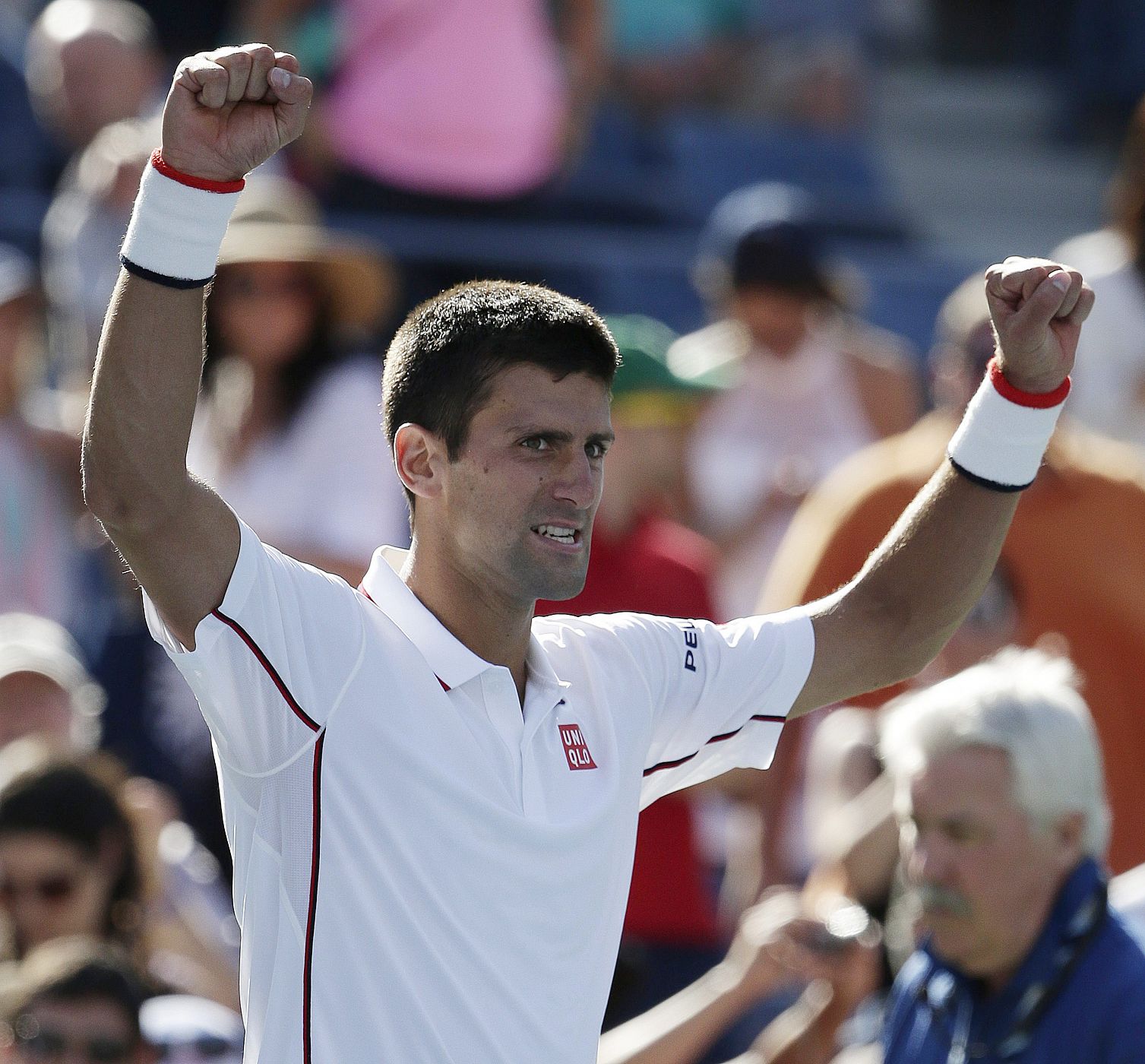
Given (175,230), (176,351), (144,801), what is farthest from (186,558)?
(144,801)

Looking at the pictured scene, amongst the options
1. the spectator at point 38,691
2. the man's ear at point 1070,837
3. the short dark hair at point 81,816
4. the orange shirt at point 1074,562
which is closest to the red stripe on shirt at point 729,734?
the man's ear at point 1070,837

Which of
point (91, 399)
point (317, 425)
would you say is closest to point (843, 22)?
point (317, 425)

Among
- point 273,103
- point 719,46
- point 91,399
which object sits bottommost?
point 91,399

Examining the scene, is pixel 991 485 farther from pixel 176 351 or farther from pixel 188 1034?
pixel 188 1034

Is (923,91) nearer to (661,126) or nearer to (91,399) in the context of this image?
(661,126)

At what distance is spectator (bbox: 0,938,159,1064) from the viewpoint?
3.25m

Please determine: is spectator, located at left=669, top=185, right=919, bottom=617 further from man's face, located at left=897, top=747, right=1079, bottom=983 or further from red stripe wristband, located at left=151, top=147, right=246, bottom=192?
red stripe wristband, located at left=151, top=147, right=246, bottom=192

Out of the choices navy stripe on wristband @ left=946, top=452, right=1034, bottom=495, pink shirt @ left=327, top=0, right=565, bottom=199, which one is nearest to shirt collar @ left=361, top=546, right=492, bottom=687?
navy stripe on wristband @ left=946, top=452, right=1034, bottom=495

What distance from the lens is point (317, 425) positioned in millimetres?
4871

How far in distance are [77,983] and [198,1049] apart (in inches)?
15.2

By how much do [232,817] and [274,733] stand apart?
0.49ft

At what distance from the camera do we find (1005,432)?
8.38 ft

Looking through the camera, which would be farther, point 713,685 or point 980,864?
point 980,864

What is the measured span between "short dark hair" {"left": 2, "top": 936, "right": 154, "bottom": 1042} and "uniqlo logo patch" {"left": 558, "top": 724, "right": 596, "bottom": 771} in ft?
4.29
